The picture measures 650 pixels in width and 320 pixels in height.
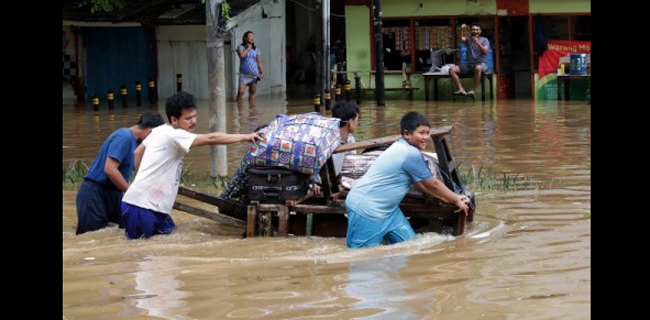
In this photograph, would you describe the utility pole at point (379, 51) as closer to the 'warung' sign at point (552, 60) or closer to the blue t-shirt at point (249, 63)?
the blue t-shirt at point (249, 63)

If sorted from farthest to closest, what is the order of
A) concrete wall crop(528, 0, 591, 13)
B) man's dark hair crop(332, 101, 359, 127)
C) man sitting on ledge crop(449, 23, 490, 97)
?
1. concrete wall crop(528, 0, 591, 13)
2. man sitting on ledge crop(449, 23, 490, 97)
3. man's dark hair crop(332, 101, 359, 127)

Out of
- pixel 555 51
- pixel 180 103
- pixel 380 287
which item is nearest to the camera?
pixel 380 287

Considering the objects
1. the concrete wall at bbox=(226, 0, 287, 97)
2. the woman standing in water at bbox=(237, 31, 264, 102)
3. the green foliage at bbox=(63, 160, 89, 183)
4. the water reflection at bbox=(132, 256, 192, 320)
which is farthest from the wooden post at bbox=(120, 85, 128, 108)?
the water reflection at bbox=(132, 256, 192, 320)

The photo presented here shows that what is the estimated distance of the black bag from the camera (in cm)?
948

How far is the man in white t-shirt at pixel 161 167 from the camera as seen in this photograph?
929 cm

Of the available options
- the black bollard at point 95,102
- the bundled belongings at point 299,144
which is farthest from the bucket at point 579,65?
the bundled belongings at point 299,144

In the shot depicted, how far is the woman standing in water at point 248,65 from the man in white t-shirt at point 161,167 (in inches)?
623

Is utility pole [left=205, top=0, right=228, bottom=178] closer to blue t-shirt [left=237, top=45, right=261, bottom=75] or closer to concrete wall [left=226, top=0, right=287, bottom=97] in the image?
blue t-shirt [left=237, top=45, right=261, bottom=75]

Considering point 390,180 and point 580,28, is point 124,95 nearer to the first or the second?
point 580,28

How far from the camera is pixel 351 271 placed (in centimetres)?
817

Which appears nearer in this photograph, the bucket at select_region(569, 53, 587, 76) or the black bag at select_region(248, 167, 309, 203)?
the black bag at select_region(248, 167, 309, 203)

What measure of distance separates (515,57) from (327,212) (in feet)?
60.8

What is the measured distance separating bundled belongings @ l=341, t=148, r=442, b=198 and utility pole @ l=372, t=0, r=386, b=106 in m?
13.8

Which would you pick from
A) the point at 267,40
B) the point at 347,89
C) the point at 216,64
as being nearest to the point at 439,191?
the point at 216,64
